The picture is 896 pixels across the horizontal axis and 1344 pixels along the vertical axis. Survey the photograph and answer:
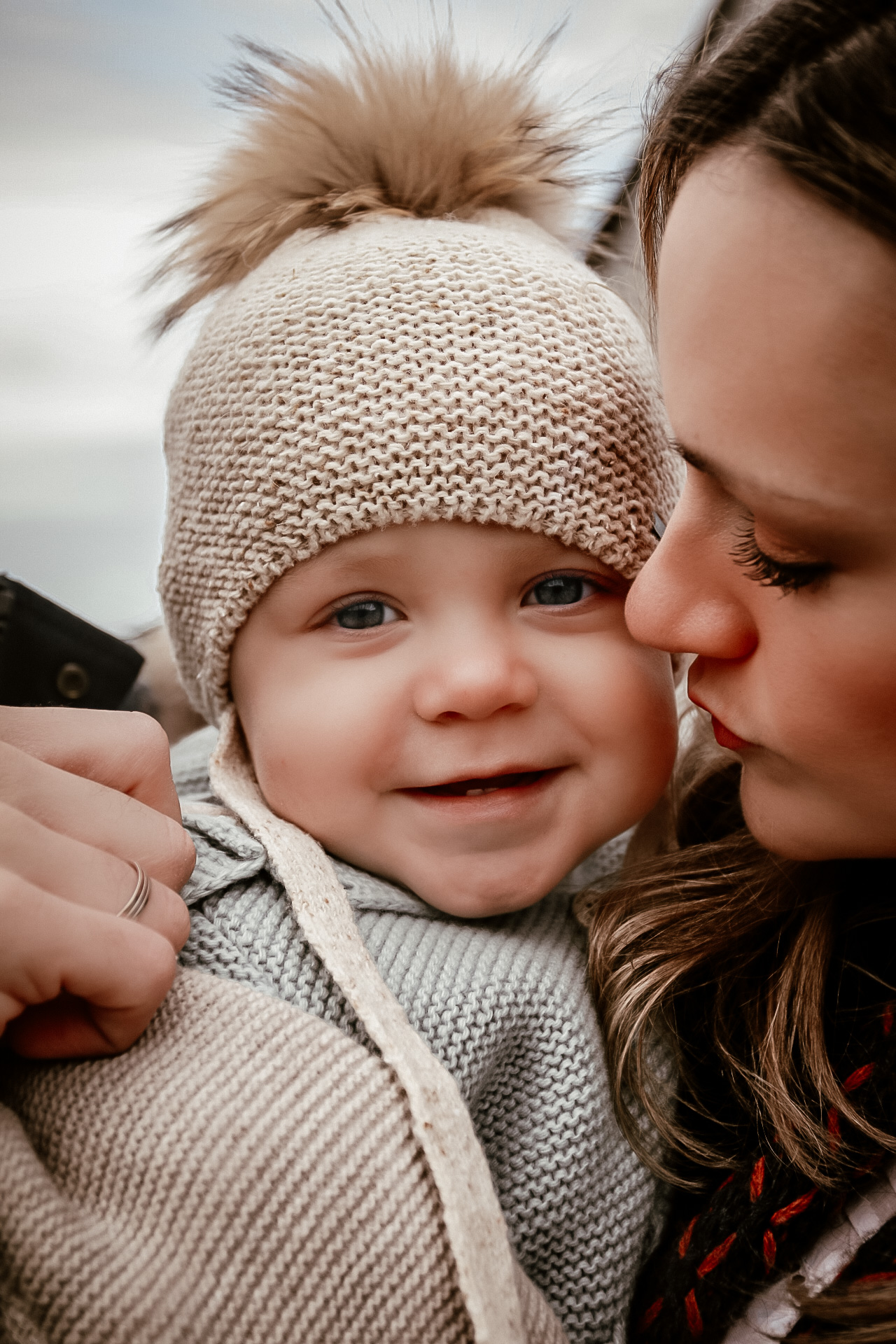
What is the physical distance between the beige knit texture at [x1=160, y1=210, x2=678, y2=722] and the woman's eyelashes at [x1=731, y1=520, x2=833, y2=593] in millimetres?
220

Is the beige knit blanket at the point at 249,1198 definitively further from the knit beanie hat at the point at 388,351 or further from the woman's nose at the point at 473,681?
the knit beanie hat at the point at 388,351

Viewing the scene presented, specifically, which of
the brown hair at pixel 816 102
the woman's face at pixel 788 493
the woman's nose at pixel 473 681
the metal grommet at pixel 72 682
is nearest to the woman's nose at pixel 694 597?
the woman's face at pixel 788 493

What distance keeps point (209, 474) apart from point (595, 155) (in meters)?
0.57

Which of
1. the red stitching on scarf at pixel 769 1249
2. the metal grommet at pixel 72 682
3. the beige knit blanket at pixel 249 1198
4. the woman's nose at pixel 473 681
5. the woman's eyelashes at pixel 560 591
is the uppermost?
the woman's eyelashes at pixel 560 591

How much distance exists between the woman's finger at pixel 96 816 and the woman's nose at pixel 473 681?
23cm

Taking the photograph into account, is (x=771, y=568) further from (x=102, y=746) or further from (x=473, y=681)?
(x=102, y=746)

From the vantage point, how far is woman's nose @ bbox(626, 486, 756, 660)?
0.65m

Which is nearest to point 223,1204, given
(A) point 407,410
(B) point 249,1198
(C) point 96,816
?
(B) point 249,1198

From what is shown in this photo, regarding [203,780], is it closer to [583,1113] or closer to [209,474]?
[209,474]

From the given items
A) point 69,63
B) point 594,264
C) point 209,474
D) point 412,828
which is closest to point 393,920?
point 412,828

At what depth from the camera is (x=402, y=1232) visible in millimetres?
576

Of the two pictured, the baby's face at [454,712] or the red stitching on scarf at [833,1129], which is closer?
the red stitching on scarf at [833,1129]

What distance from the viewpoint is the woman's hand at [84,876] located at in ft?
1.70

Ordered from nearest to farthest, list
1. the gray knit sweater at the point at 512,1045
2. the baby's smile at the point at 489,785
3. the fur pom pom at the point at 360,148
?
the gray knit sweater at the point at 512,1045, the baby's smile at the point at 489,785, the fur pom pom at the point at 360,148
